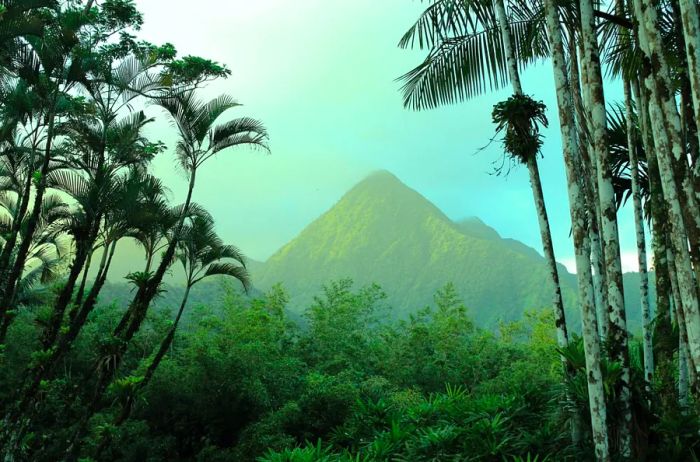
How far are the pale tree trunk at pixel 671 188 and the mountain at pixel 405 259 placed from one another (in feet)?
281

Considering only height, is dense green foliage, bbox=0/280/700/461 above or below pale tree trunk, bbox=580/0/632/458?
below

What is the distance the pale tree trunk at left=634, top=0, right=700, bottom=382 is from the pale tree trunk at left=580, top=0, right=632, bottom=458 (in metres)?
0.66

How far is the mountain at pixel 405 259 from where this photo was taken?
97875 millimetres

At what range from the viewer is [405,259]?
11394 centimetres

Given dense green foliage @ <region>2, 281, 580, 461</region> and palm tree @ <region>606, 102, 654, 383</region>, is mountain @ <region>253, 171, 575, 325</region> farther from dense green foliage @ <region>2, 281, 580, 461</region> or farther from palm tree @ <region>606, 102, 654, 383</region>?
palm tree @ <region>606, 102, 654, 383</region>

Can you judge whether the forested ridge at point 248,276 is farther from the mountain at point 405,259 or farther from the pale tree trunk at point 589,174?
the mountain at point 405,259

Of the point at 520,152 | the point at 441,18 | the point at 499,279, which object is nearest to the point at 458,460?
the point at 520,152

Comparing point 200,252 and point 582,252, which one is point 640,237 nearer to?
point 582,252

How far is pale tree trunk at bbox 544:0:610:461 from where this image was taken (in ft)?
18.6

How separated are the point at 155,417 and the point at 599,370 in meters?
13.3

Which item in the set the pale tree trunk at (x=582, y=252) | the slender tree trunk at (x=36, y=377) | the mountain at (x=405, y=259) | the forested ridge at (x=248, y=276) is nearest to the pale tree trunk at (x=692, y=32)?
the forested ridge at (x=248, y=276)

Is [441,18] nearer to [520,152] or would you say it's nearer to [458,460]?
[520,152]

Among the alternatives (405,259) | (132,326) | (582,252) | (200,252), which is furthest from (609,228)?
(405,259)

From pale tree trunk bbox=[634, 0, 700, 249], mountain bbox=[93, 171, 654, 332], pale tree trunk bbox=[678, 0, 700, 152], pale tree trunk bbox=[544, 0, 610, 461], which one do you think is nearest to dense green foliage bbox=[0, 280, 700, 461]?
pale tree trunk bbox=[544, 0, 610, 461]
